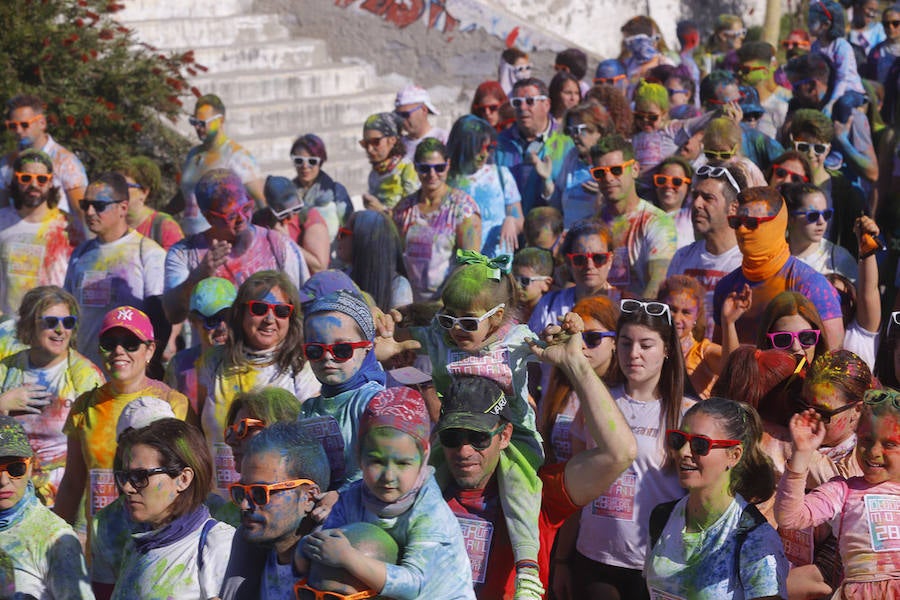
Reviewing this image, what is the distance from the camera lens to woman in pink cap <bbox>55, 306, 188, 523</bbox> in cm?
572

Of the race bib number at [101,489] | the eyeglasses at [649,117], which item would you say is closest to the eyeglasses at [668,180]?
the eyeglasses at [649,117]

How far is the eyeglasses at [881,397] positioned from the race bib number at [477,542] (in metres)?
1.32

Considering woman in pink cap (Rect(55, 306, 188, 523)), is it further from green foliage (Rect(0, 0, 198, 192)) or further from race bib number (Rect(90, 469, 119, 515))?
green foliage (Rect(0, 0, 198, 192))

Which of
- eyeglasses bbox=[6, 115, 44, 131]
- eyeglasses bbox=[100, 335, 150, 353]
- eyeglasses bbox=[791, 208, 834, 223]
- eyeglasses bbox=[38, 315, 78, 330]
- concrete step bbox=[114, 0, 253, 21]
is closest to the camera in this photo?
eyeglasses bbox=[100, 335, 150, 353]

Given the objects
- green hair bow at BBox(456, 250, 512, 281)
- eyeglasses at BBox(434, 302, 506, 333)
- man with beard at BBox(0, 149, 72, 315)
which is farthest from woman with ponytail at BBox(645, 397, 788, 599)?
man with beard at BBox(0, 149, 72, 315)

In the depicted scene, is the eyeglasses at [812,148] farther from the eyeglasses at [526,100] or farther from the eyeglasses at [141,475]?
the eyeglasses at [141,475]

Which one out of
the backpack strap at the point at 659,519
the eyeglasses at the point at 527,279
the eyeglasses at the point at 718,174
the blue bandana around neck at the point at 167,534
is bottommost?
the blue bandana around neck at the point at 167,534

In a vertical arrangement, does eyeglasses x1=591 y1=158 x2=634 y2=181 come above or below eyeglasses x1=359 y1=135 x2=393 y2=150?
above

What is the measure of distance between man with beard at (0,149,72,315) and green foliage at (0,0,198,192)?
2.58 meters

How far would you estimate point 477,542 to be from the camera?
4680 millimetres

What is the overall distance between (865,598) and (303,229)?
514 cm

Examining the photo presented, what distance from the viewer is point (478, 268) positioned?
527cm

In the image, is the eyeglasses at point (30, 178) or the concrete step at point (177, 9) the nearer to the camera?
the eyeglasses at point (30, 178)

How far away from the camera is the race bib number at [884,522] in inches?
176
